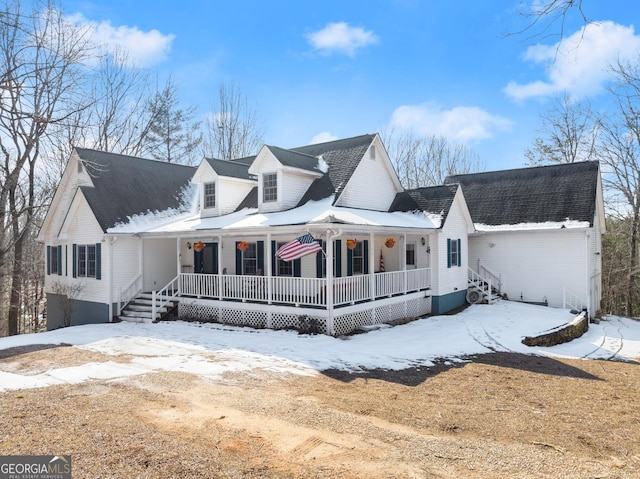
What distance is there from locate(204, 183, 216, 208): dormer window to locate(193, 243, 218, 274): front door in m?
1.70

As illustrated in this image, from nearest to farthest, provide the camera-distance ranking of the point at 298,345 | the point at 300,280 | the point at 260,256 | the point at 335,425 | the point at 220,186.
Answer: the point at 335,425
the point at 298,345
the point at 300,280
the point at 260,256
the point at 220,186

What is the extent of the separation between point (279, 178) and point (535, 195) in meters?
12.5

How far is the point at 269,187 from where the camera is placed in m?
17.1

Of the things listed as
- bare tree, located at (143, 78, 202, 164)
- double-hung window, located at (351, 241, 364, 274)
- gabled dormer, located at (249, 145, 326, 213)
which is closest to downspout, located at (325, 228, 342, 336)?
double-hung window, located at (351, 241, 364, 274)

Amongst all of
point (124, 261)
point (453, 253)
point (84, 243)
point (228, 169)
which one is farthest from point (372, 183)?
point (84, 243)

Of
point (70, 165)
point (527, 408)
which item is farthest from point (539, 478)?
point (70, 165)

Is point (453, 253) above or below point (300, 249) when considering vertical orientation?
below

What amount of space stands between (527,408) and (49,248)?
21.5 meters

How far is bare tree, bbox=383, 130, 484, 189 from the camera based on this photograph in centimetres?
3753

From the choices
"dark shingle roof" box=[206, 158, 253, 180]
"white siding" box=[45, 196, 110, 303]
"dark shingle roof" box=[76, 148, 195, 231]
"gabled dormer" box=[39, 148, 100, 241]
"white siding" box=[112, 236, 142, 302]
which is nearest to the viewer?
"white siding" box=[112, 236, 142, 302]

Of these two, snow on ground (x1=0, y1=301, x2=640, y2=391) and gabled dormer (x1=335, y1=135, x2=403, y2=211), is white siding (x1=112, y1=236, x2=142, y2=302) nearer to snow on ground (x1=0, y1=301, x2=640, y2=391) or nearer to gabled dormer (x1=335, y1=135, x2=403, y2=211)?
snow on ground (x1=0, y1=301, x2=640, y2=391)

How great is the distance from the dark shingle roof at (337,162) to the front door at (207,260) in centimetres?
438

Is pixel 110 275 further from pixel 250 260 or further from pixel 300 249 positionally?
pixel 300 249

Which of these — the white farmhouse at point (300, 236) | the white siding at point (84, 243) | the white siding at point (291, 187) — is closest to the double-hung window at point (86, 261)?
the white farmhouse at point (300, 236)
